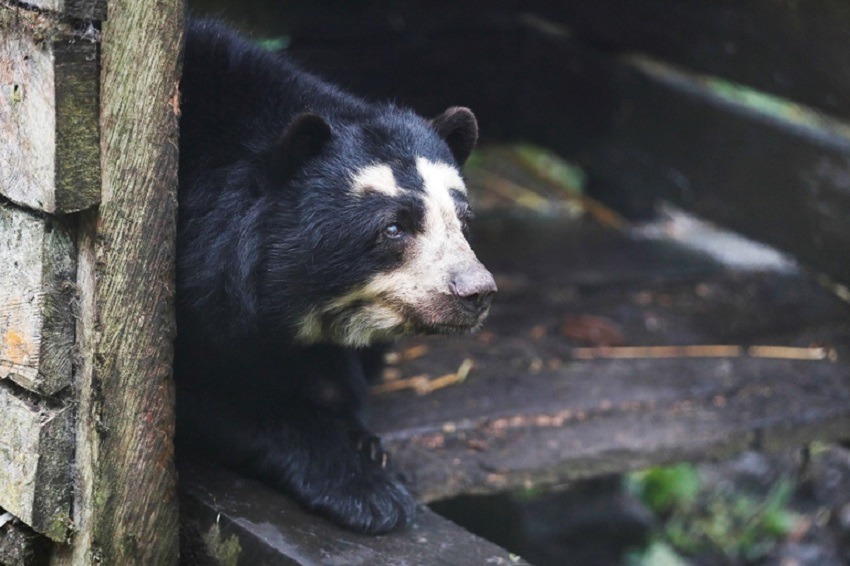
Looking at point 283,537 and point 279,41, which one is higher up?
point 279,41

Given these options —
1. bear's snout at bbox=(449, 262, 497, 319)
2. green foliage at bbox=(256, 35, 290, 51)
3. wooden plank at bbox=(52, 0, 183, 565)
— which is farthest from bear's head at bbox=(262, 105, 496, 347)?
green foliage at bbox=(256, 35, 290, 51)

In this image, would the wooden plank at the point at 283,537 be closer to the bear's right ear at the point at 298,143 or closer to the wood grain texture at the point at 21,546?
the wood grain texture at the point at 21,546

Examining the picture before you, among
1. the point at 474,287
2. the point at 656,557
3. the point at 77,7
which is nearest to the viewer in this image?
the point at 77,7

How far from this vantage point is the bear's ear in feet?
10.2

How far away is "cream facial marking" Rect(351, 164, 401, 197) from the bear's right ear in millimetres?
142

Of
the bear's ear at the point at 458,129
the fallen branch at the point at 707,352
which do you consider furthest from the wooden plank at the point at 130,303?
the fallen branch at the point at 707,352

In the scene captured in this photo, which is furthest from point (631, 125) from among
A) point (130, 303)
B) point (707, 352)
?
point (130, 303)

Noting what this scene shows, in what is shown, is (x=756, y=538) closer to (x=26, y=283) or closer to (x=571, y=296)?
(x=571, y=296)

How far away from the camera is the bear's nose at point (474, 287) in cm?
269

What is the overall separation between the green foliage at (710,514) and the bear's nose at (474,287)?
2.83m

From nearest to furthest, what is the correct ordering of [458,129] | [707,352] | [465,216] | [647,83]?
1. [465,216]
2. [458,129]
3. [707,352]
4. [647,83]

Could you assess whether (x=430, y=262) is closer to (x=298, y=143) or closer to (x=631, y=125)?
(x=298, y=143)

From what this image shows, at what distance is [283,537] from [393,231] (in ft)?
2.81

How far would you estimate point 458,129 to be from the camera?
3.15m
